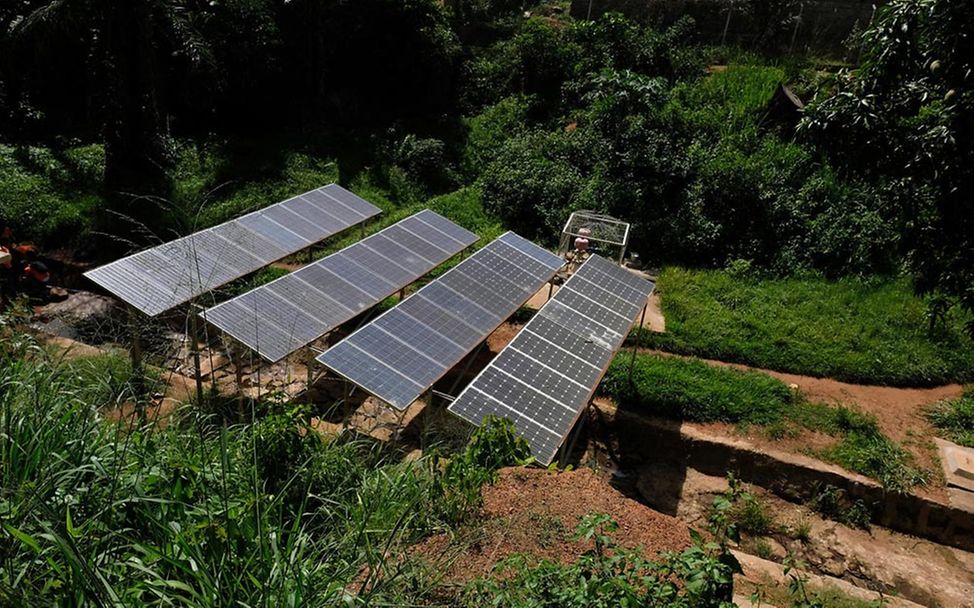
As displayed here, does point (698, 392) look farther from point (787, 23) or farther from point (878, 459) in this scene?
point (787, 23)

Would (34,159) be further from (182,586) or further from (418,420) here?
(182,586)

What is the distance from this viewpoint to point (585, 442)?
975 cm

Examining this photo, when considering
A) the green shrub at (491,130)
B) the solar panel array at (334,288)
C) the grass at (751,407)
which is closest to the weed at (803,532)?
the grass at (751,407)

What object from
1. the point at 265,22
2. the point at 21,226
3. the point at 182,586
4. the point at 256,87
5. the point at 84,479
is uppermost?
the point at 182,586

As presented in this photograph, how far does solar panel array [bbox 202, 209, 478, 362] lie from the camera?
7934 millimetres

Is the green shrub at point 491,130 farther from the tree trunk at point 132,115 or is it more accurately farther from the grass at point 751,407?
the grass at point 751,407

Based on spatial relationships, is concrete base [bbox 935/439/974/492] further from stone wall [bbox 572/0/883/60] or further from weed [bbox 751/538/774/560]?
stone wall [bbox 572/0/883/60]

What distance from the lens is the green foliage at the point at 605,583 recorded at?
3.23m

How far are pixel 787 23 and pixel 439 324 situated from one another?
1699cm

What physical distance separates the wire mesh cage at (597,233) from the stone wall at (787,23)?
10.1 meters

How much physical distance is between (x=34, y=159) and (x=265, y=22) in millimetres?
6393

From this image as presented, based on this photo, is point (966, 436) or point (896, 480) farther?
point (966, 436)

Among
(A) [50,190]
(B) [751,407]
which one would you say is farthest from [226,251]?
(B) [751,407]

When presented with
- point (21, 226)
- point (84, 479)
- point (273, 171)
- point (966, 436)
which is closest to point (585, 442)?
point (966, 436)
